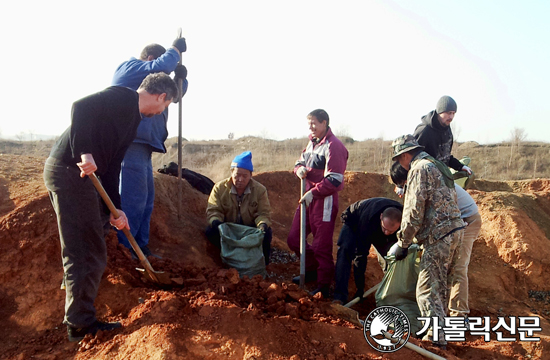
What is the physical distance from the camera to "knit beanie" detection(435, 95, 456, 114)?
3.83 metres

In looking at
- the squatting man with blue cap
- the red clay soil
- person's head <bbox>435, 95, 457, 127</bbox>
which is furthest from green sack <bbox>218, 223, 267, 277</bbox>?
person's head <bbox>435, 95, 457, 127</bbox>

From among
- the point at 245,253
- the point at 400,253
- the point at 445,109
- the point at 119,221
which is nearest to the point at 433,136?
the point at 445,109

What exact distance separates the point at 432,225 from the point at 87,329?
2.45 meters

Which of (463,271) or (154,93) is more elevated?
(154,93)

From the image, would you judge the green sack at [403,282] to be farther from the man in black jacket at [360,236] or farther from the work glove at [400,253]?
the man in black jacket at [360,236]

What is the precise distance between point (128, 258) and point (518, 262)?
5311mm

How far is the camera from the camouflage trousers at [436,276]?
2.94 metres

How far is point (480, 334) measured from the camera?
3.56 m

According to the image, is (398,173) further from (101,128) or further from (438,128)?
(101,128)

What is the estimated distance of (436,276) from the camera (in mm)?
2977

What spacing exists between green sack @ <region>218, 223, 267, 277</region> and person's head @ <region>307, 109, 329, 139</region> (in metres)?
1.18

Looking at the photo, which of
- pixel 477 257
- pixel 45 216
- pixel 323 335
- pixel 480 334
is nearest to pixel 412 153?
pixel 323 335

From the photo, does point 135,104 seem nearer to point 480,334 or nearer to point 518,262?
point 480,334

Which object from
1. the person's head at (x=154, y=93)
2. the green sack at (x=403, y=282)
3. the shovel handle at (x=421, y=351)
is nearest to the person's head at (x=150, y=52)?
the person's head at (x=154, y=93)
